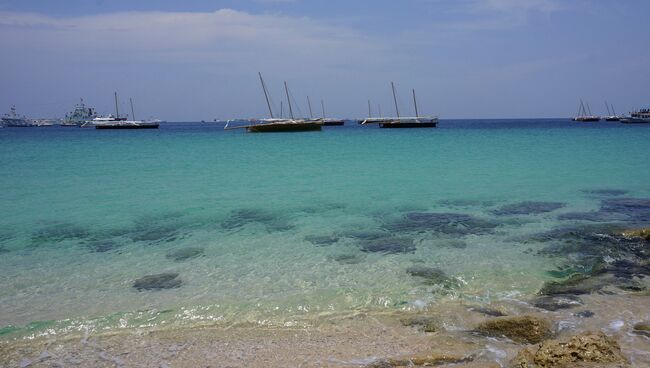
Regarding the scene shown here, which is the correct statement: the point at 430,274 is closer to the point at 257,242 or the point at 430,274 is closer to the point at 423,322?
the point at 423,322

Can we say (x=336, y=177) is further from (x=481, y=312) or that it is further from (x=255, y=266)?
(x=481, y=312)

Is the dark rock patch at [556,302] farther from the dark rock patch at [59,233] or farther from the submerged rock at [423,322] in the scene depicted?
the dark rock patch at [59,233]

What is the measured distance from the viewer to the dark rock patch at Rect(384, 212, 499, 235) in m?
11.5

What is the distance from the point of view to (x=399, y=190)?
1802 centimetres

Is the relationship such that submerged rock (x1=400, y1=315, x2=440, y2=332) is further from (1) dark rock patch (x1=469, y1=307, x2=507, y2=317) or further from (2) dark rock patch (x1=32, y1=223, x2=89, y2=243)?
(2) dark rock patch (x1=32, y1=223, x2=89, y2=243)

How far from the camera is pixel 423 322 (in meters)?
6.25

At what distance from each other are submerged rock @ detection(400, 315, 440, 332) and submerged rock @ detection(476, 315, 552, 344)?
57cm

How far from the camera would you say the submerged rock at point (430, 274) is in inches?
312

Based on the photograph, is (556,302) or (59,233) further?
(59,233)

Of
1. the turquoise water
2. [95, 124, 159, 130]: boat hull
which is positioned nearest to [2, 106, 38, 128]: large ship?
[95, 124, 159, 130]: boat hull

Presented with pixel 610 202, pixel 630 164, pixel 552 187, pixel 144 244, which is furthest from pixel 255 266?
pixel 630 164

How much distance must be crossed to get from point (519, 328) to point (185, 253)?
6.91 metres

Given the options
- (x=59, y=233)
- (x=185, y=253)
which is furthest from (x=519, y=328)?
(x=59, y=233)

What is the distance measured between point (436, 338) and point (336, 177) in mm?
16708
